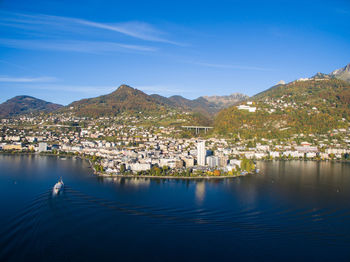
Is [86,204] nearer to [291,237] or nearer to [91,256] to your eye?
[91,256]

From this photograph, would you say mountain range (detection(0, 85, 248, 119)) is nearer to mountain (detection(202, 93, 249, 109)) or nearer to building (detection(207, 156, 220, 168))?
building (detection(207, 156, 220, 168))

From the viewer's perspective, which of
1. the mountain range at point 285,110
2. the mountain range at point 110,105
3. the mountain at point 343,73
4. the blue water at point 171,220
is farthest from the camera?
the mountain at point 343,73

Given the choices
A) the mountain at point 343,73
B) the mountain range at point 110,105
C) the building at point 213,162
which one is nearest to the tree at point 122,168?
the building at point 213,162

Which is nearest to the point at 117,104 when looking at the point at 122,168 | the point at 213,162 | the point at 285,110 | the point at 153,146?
the point at 153,146

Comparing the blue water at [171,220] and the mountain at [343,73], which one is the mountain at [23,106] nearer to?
the blue water at [171,220]

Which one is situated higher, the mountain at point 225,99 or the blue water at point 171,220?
the mountain at point 225,99

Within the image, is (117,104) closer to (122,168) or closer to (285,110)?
(285,110)

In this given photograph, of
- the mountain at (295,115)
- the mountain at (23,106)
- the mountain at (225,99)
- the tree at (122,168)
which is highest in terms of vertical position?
the mountain at (225,99)
